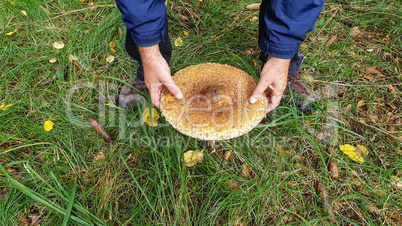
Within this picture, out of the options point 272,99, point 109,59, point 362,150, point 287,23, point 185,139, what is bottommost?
point 362,150

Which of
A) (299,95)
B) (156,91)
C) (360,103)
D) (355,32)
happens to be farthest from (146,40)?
(355,32)

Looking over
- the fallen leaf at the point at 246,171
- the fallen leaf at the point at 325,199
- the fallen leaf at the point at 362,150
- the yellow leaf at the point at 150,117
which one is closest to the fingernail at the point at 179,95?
the yellow leaf at the point at 150,117

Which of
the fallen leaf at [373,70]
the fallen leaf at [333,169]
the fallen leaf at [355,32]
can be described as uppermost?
the fallen leaf at [355,32]

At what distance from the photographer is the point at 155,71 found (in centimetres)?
192

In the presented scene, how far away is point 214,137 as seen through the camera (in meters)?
1.65

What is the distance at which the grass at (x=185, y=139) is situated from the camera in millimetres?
2092

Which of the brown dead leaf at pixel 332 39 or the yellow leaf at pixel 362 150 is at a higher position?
the brown dead leaf at pixel 332 39

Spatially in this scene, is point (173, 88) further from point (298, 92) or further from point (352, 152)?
point (352, 152)

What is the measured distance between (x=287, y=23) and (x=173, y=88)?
3.26ft

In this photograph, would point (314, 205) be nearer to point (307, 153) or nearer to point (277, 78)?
point (307, 153)

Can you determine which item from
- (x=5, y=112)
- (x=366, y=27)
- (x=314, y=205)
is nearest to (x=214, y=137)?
(x=314, y=205)

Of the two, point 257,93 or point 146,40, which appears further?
point 146,40

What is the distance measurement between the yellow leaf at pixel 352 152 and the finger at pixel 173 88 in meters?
1.81

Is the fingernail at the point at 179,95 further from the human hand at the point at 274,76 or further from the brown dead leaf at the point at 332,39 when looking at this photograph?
the brown dead leaf at the point at 332,39
